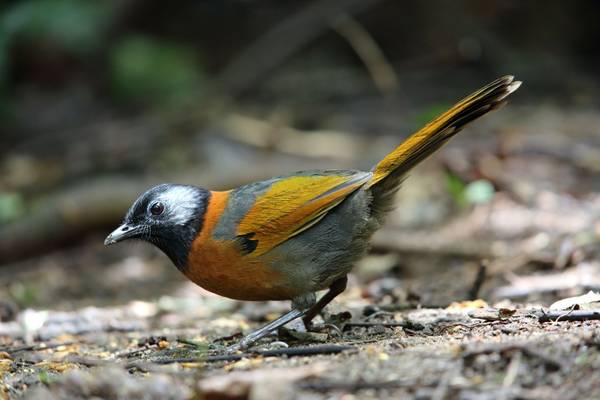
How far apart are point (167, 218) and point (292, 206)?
74 cm

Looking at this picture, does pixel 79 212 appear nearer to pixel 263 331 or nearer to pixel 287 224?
pixel 287 224

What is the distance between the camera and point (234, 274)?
4.27 m

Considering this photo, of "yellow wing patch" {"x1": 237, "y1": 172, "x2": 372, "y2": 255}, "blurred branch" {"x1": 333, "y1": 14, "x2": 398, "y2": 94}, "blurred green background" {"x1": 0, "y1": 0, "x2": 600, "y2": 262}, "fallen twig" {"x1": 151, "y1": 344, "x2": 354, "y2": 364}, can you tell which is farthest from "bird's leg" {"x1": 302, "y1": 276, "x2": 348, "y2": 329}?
"blurred branch" {"x1": 333, "y1": 14, "x2": 398, "y2": 94}

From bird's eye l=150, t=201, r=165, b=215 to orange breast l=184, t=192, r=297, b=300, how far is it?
0.39 m

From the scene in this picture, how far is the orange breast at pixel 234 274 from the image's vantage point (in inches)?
169

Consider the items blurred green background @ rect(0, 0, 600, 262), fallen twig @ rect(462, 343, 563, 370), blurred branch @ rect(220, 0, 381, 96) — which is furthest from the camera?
blurred branch @ rect(220, 0, 381, 96)

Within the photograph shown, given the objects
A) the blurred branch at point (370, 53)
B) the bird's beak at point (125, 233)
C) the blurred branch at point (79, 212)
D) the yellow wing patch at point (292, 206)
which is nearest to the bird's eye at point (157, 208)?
the bird's beak at point (125, 233)

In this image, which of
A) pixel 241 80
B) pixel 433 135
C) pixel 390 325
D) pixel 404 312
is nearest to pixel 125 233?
pixel 390 325

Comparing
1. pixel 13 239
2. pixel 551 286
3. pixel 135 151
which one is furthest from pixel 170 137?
pixel 551 286

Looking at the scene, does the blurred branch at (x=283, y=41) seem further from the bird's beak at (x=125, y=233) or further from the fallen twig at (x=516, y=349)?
the fallen twig at (x=516, y=349)

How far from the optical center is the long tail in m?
4.29

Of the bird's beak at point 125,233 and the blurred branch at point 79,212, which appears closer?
the bird's beak at point 125,233

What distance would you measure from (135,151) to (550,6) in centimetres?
580

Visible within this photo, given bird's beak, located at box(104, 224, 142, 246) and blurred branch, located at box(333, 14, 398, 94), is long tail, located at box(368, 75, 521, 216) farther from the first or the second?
blurred branch, located at box(333, 14, 398, 94)
